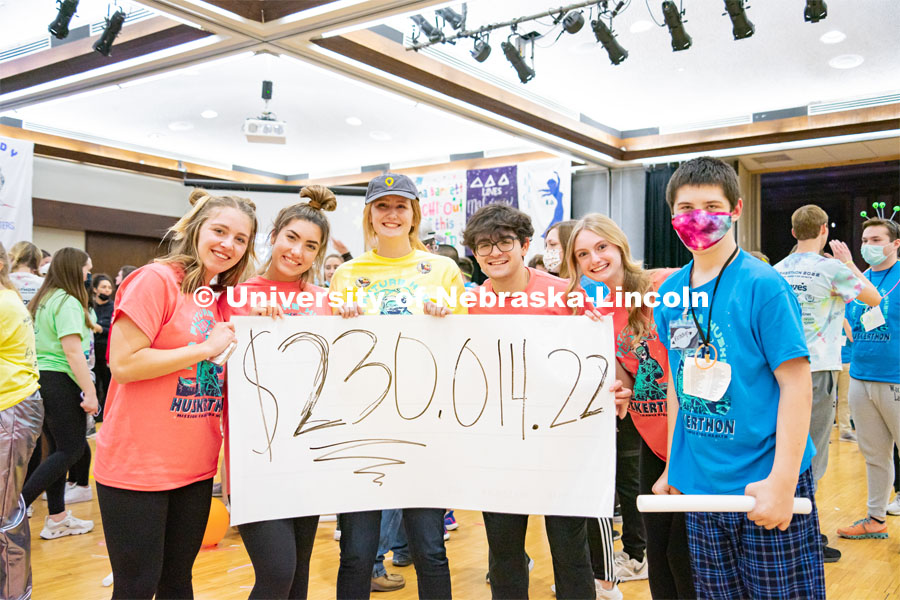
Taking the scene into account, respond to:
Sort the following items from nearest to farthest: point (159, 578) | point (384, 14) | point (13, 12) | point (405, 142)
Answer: point (159, 578) < point (384, 14) < point (13, 12) < point (405, 142)

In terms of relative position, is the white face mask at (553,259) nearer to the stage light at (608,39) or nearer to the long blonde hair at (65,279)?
the stage light at (608,39)

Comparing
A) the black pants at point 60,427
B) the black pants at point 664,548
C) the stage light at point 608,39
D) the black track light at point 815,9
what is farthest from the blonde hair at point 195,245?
the black track light at point 815,9

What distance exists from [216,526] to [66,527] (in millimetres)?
1006

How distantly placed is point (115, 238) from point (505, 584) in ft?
Result: 29.9

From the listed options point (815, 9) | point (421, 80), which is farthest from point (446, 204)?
point (815, 9)

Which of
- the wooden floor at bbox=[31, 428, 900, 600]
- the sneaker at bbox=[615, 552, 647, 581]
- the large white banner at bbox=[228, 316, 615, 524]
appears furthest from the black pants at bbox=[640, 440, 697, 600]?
the sneaker at bbox=[615, 552, 647, 581]

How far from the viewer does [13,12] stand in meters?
4.74

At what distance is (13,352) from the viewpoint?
2.24 m

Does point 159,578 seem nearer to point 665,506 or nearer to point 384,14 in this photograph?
point 665,506

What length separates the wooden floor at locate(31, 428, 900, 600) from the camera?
2.78 m

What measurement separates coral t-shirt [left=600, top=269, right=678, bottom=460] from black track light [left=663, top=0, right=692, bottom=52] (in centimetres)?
281

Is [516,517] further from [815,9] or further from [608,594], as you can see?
[815,9]

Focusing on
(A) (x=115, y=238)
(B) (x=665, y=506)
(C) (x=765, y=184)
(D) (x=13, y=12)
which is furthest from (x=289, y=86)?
(C) (x=765, y=184)

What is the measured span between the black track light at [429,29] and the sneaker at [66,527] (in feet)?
12.5
